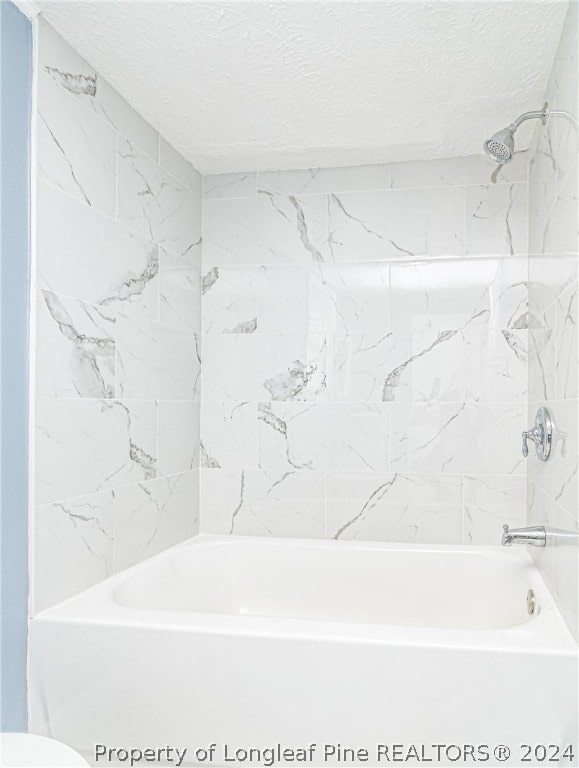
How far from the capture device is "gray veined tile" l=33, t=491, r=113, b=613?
1820mm

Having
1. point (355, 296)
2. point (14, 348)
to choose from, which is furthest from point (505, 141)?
point (14, 348)

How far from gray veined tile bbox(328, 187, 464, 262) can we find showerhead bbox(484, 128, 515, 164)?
23.5 inches

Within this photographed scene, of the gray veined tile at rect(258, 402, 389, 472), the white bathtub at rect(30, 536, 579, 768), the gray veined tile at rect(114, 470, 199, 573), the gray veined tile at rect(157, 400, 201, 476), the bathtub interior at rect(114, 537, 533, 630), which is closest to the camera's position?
the white bathtub at rect(30, 536, 579, 768)

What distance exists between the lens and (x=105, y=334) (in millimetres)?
2172

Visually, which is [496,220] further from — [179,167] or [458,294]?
[179,167]

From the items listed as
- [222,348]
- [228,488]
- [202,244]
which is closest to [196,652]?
[228,488]

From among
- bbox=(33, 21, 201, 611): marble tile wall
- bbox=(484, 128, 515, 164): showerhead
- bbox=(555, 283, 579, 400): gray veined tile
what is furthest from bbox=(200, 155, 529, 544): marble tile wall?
bbox=(555, 283, 579, 400): gray veined tile

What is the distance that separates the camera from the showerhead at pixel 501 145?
2.09m

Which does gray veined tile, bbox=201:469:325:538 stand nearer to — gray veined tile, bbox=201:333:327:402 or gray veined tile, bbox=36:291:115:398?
gray veined tile, bbox=201:333:327:402

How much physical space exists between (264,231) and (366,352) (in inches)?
29.5

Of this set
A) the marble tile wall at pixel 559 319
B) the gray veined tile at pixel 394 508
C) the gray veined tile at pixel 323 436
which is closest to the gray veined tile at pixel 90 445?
the gray veined tile at pixel 323 436

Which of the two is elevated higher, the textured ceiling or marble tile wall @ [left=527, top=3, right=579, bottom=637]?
the textured ceiling

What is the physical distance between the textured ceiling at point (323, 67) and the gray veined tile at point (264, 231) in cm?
29

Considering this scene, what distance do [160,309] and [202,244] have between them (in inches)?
23.3
